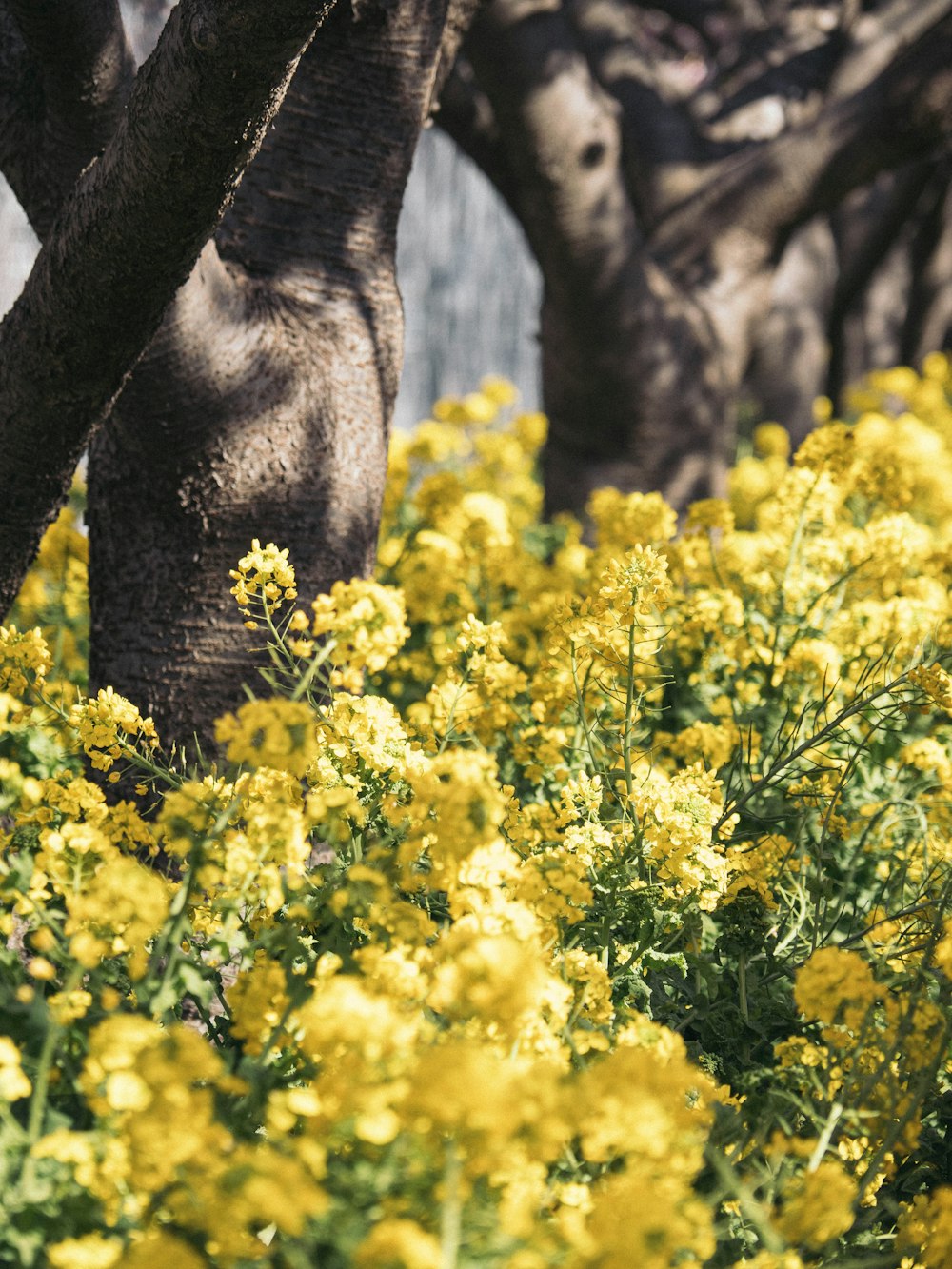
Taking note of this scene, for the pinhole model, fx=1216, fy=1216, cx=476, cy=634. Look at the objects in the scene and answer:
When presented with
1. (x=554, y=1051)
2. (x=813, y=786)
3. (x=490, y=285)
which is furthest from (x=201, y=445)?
(x=490, y=285)

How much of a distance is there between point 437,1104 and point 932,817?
1.55 metres

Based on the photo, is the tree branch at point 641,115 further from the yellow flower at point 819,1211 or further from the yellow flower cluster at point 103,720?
the yellow flower at point 819,1211

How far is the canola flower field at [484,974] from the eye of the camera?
0.94 m

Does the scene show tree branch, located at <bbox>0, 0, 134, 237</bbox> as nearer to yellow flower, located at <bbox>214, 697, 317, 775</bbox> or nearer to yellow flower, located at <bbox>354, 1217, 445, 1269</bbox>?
yellow flower, located at <bbox>214, 697, 317, 775</bbox>

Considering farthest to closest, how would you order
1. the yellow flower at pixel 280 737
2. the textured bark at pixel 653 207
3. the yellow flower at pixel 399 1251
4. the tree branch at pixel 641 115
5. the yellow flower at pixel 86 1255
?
the tree branch at pixel 641 115 → the textured bark at pixel 653 207 → the yellow flower at pixel 280 737 → the yellow flower at pixel 86 1255 → the yellow flower at pixel 399 1251

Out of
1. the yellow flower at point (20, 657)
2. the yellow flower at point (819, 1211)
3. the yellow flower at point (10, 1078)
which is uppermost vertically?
the yellow flower at point (20, 657)

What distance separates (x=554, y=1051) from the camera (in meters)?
1.22

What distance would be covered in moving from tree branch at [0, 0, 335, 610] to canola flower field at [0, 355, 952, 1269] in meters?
0.44

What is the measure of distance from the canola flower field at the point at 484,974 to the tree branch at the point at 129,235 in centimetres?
44

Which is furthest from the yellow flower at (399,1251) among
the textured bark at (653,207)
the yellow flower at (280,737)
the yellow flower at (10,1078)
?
the textured bark at (653,207)

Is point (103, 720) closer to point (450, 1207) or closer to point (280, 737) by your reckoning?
point (280, 737)

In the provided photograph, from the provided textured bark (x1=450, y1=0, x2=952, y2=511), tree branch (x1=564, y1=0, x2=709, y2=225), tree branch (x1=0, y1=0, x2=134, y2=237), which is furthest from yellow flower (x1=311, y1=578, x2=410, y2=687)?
tree branch (x1=564, y1=0, x2=709, y2=225)

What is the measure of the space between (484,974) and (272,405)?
1.54 m

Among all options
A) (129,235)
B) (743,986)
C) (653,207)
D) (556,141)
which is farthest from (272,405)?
(653,207)
